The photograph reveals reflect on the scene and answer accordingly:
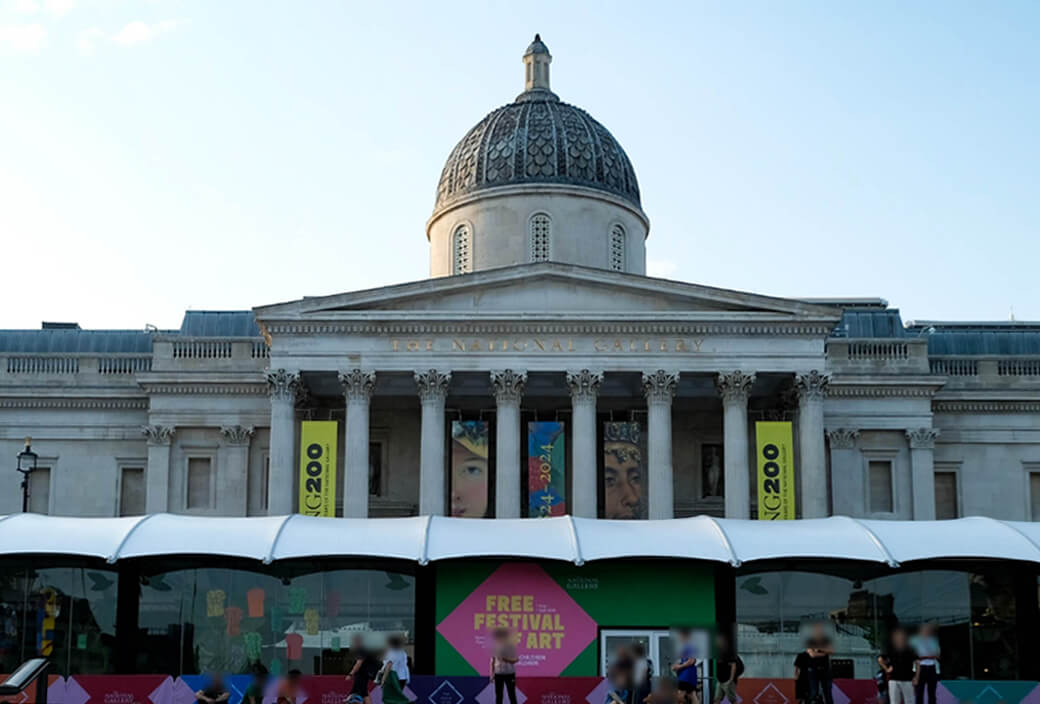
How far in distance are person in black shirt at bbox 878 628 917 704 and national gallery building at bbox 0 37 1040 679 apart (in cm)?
297

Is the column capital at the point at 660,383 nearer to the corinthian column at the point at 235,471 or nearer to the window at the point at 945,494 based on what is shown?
the window at the point at 945,494

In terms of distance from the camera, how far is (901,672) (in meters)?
27.4

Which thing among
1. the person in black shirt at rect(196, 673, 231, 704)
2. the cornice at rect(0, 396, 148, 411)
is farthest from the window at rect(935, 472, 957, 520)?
the person in black shirt at rect(196, 673, 231, 704)

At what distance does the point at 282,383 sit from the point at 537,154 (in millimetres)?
17062

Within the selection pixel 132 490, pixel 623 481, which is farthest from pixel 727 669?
pixel 132 490

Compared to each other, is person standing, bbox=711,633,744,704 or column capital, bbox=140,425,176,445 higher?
column capital, bbox=140,425,176,445

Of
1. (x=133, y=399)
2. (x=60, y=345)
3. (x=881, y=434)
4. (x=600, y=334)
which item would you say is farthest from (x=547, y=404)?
(x=60, y=345)

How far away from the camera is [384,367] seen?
5162cm

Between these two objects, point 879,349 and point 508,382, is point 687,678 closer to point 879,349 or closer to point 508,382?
point 508,382

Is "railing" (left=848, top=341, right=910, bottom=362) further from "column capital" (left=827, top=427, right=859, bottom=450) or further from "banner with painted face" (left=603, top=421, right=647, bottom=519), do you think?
"banner with painted face" (left=603, top=421, right=647, bottom=519)

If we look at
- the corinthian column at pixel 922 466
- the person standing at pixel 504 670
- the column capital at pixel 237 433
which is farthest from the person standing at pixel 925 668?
the column capital at pixel 237 433

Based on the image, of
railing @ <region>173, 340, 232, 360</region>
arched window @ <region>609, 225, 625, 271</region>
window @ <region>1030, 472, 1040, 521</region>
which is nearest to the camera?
window @ <region>1030, 472, 1040, 521</region>

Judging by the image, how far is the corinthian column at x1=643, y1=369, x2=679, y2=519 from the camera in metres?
50.4

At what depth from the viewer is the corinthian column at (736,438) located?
50406 millimetres
